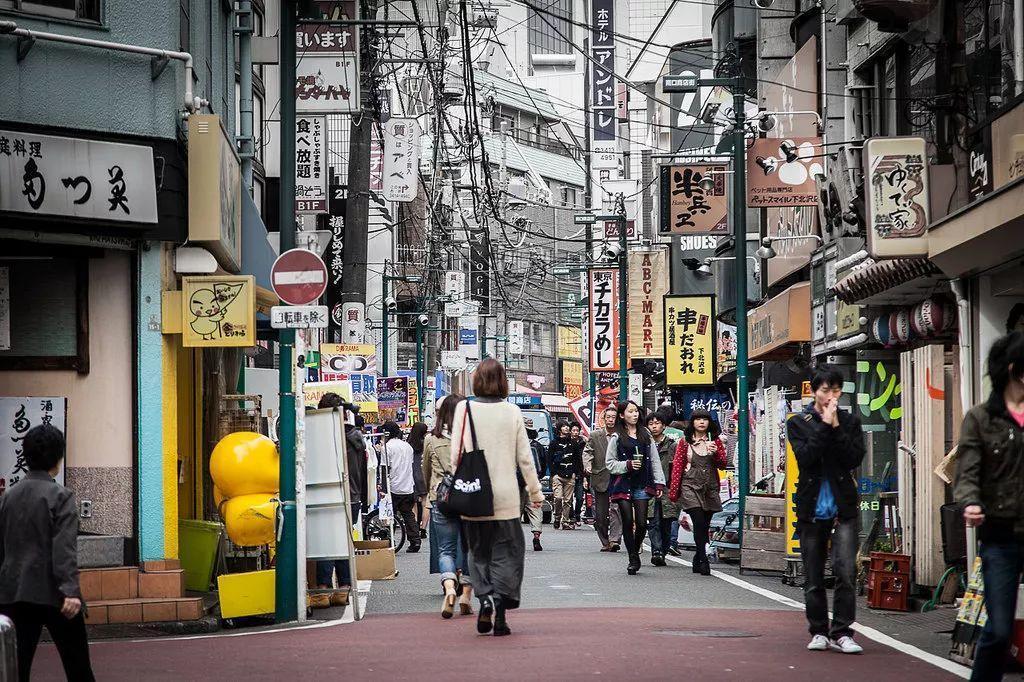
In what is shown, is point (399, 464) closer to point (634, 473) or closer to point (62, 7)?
point (634, 473)

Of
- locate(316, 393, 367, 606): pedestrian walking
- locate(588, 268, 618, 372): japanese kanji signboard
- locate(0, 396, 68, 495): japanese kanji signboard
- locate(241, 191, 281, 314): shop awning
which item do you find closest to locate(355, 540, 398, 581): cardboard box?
locate(316, 393, 367, 606): pedestrian walking

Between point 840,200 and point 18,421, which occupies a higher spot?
point 840,200

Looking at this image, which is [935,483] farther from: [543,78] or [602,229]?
[543,78]

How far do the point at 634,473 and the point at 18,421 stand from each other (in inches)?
314

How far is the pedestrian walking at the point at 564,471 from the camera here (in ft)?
103

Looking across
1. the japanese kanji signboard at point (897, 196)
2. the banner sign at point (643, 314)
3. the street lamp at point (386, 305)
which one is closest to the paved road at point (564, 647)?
the japanese kanji signboard at point (897, 196)

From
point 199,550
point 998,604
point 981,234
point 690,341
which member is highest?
point 981,234

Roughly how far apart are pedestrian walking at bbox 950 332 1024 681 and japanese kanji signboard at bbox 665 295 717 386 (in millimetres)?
27810

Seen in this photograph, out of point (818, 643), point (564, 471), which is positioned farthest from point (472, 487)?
point (564, 471)

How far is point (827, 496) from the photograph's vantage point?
1096 centimetres

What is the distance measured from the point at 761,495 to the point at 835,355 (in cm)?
509

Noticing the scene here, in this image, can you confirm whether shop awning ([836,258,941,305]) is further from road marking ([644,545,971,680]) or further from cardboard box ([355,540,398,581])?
cardboard box ([355,540,398,581])

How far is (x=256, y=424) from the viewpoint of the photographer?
747 inches

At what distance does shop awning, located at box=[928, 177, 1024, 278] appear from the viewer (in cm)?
1250
